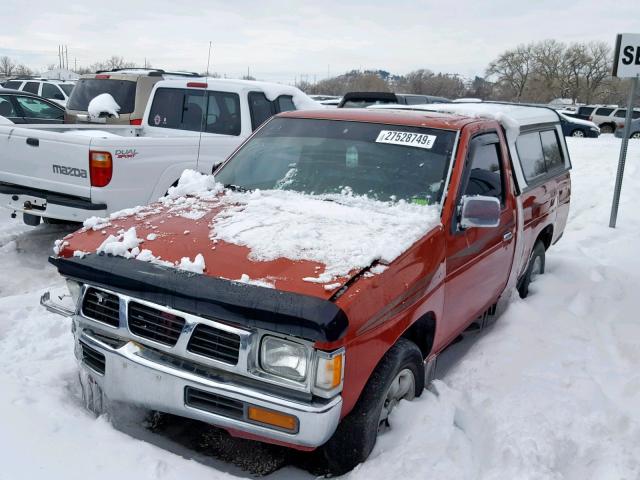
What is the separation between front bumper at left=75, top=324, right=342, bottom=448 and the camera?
8.40ft

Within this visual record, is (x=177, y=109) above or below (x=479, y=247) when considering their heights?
above

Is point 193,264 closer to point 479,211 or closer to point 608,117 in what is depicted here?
point 479,211

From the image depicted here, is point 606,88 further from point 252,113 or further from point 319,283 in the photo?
point 319,283

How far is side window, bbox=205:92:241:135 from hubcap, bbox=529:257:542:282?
4160 mm

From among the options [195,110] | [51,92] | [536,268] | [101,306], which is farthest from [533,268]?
[51,92]

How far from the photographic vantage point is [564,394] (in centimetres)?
373

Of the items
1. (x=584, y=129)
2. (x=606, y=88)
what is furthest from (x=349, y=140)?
(x=606, y=88)

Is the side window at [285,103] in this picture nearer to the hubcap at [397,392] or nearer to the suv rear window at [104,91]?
the suv rear window at [104,91]

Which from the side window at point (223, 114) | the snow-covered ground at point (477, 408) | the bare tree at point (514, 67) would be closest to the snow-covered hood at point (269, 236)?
the snow-covered ground at point (477, 408)

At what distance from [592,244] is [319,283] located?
6086 millimetres

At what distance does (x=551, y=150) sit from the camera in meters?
5.95

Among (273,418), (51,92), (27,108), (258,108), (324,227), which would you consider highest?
(51,92)

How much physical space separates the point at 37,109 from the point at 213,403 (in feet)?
38.8

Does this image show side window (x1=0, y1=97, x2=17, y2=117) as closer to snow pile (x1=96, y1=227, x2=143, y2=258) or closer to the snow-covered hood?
the snow-covered hood
